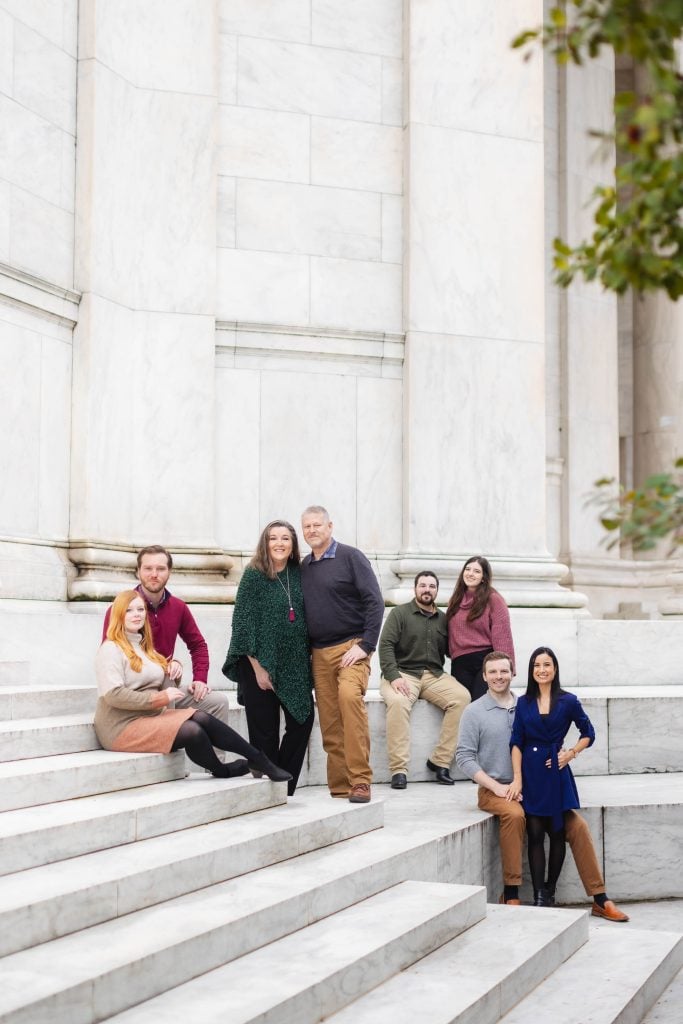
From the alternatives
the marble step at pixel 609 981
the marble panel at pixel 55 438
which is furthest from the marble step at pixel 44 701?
the marble step at pixel 609 981

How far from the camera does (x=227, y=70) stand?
42.4ft

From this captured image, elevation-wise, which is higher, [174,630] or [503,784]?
[174,630]

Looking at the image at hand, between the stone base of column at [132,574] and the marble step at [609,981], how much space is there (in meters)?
5.03

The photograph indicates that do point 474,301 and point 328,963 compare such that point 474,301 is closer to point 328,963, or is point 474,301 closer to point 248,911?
point 248,911

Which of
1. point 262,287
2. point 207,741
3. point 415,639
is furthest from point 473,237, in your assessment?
point 207,741

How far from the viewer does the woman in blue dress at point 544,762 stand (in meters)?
8.98

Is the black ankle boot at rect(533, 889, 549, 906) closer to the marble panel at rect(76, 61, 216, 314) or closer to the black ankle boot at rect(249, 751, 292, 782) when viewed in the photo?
the black ankle boot at rect(249, 751, 292, 782)

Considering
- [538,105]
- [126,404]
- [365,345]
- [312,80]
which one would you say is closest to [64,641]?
[126,404]

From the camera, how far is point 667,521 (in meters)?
2.83

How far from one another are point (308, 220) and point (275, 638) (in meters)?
5.75

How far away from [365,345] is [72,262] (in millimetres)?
3038

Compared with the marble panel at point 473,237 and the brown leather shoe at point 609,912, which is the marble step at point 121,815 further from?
the marble panel at point 473,237

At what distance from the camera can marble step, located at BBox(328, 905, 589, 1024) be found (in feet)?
19.9

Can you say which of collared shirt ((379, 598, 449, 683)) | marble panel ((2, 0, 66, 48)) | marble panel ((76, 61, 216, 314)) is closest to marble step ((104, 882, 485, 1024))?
collared shirt ((379, 598, 449, 683))
